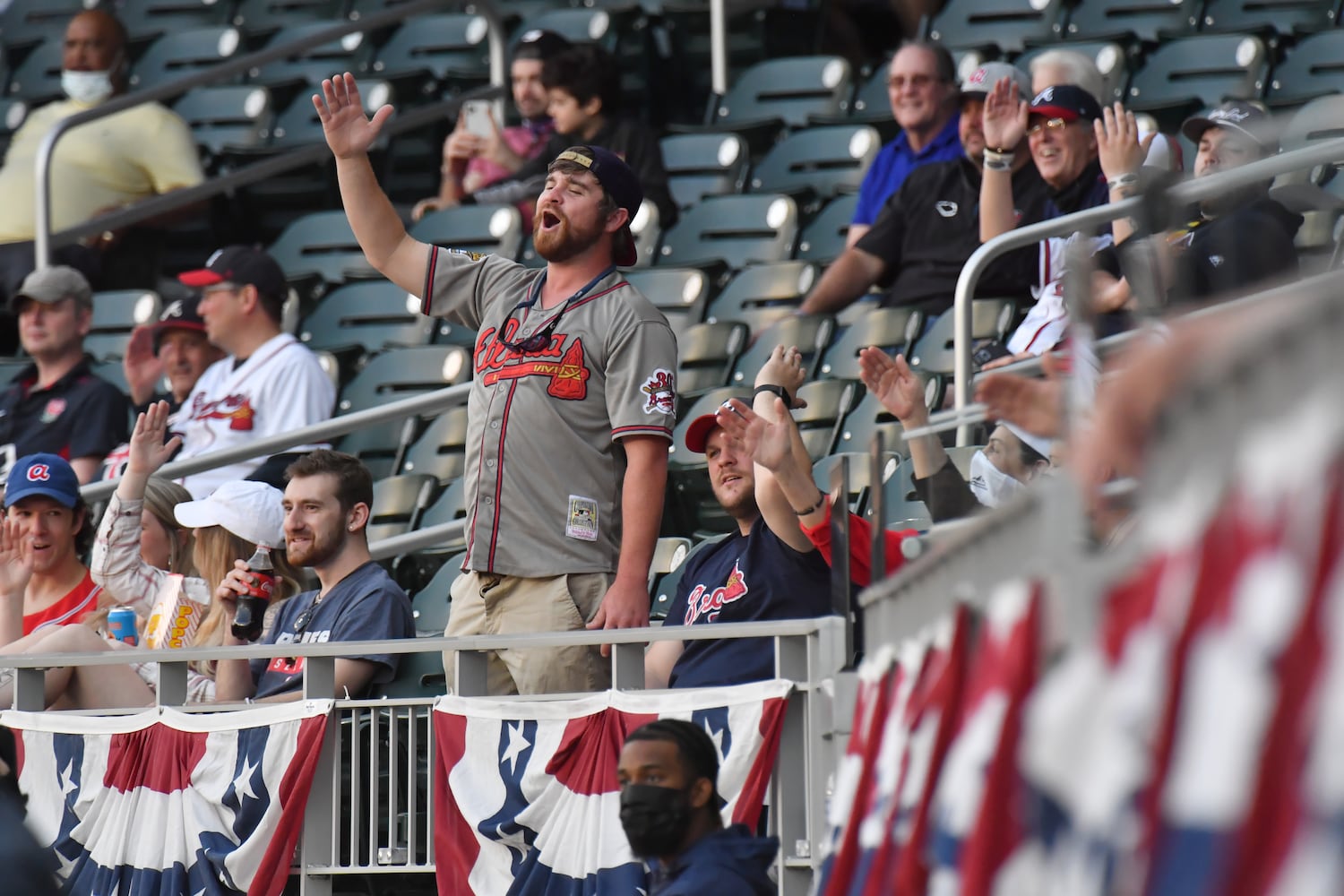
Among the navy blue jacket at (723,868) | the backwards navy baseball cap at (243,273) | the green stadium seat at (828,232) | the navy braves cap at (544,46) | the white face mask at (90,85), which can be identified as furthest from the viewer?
the white face mask at (90,85)

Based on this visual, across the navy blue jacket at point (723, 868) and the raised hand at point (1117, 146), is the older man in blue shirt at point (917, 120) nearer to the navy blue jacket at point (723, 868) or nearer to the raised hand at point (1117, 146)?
the raised hand at point (1117, 146)

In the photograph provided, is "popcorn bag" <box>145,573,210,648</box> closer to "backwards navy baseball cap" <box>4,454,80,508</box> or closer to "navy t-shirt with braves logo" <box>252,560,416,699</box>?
"navy t-shirt with braves logo" <box>252,560,416,699</box>

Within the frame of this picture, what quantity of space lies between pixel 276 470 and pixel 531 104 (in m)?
2.61

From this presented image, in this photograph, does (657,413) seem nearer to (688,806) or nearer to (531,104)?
(688,806)

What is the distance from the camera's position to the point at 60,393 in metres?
7.32

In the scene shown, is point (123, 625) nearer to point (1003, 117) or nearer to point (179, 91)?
point (1003, 117)

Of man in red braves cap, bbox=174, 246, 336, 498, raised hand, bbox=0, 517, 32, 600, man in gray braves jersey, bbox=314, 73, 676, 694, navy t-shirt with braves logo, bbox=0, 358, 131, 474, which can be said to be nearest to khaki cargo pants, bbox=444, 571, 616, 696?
man in gray braves jersey, bbox=314, 73, 676, 694

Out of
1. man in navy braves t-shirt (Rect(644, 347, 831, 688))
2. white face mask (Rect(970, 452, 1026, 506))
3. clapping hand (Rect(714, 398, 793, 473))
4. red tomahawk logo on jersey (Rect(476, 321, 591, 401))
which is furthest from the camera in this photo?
red tomahawk logo on jersey (Rect(476, 321, 591, 401))

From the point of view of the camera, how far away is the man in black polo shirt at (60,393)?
7180 mm

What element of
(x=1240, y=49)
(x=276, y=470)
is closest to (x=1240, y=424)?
(x=276, y=470)

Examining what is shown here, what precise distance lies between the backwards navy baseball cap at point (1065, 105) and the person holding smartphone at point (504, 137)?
267cm

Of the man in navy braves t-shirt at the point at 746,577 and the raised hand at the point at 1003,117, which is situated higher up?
the raised hand at the point at 1003,117

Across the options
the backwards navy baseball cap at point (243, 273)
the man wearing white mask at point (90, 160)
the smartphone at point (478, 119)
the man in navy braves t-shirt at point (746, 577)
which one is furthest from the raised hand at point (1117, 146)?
the man wearing white mask at point (90, 160)

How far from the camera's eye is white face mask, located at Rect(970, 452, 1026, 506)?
248 centimetres
